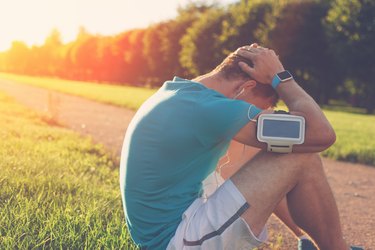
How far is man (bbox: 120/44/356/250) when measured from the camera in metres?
2.73

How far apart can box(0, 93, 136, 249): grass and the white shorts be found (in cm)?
56

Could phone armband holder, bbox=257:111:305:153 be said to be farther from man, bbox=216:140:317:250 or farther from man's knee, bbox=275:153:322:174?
man, bbox=216:140:317:250

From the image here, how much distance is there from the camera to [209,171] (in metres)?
2.99

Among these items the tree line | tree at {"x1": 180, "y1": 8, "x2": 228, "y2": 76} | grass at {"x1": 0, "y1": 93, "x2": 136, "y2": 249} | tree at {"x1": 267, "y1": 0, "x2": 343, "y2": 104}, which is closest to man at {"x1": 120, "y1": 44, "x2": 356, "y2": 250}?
grass at {"x1": 0, "y1": 93, "x2": 136, "y2": 249}

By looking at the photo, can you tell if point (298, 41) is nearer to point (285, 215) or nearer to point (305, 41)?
point (305, 41)

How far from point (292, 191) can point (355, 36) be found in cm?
3242

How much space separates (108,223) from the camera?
11.7 feet

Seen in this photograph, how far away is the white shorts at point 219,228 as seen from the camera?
9.05 ft

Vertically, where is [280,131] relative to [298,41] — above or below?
below

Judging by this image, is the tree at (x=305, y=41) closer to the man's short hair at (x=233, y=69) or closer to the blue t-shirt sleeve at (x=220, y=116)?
the man's short hair at (x=233, y=69)

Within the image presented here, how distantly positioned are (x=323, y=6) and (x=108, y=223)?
126ft

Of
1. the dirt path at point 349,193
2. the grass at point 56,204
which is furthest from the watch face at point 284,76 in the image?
the dirt path at point 349,193

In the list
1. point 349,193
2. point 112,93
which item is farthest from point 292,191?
point 112,93

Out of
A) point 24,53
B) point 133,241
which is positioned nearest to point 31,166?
point 133,241
